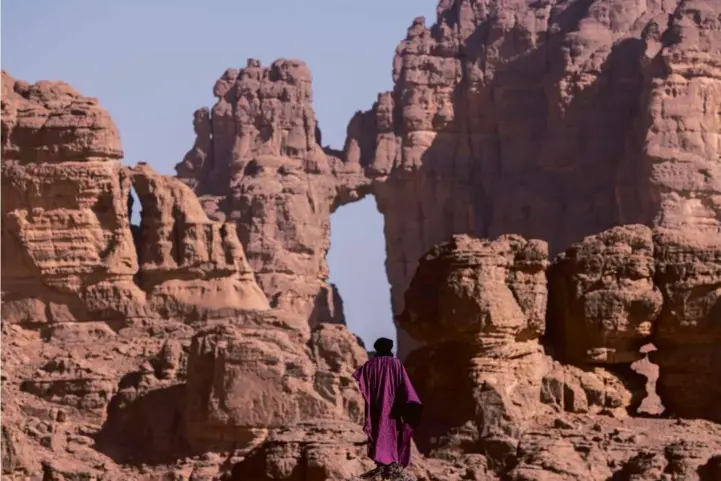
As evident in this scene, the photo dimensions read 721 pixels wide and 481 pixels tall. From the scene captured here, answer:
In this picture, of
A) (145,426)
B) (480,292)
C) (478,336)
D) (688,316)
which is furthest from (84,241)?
(688,316)

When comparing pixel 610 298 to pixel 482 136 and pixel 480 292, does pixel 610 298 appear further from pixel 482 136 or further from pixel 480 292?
pixel 482 136

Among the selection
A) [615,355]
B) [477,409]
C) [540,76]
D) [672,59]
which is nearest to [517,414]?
[477,409]

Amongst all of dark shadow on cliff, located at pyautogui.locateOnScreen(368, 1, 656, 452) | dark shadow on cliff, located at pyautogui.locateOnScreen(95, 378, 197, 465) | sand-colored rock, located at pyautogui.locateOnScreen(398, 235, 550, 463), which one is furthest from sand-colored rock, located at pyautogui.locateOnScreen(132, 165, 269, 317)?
sand-colored rock, located at pyautogui.locateOnScreen(398, 235, 550, 463)

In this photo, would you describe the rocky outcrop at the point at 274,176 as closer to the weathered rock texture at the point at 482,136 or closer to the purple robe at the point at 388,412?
the weathered rock texture at the point at 482,136

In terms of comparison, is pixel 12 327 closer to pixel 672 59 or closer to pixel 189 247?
pixel 189 247

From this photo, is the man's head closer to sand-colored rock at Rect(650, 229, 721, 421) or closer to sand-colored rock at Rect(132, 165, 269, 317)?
sand-colored rock at Rect(650, 229, 721, 421)

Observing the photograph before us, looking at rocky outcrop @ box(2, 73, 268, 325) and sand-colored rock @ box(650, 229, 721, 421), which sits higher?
rocky outcrop @ box(2, 73, 268, 325)

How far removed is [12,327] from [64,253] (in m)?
3.59

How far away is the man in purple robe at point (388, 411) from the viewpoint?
25.4 meters

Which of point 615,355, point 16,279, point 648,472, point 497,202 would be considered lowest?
point 648,472

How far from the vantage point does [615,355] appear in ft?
182

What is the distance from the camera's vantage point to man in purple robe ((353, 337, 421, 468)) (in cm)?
2544

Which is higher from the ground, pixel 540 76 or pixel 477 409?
pixel 540 76

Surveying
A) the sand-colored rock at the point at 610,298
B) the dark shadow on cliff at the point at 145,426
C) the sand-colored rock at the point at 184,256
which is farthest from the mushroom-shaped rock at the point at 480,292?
the sand-colored rock at the point at 184,256
